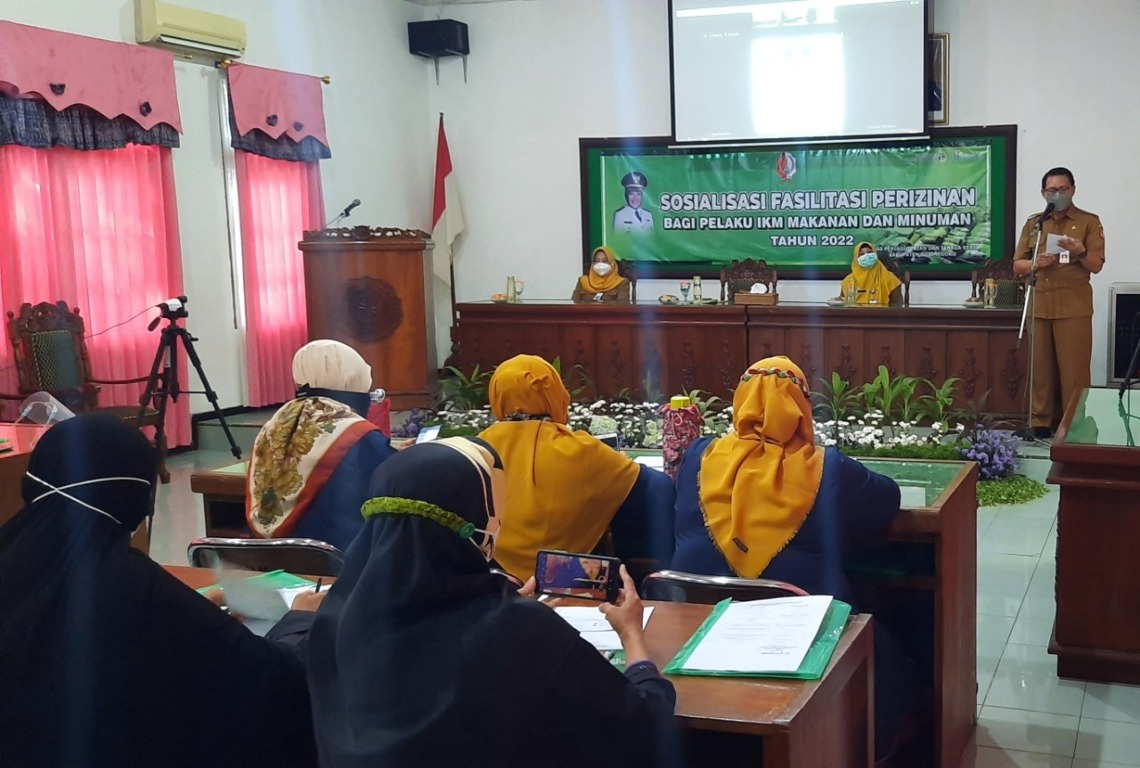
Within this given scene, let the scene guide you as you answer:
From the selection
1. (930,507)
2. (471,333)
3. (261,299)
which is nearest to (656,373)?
(471,333)

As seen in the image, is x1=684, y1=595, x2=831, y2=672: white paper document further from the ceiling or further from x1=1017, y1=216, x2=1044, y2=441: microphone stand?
the ceiling

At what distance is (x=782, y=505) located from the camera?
7.77ft

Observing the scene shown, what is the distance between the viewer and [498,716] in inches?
53.1

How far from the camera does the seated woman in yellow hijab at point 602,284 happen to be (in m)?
8.05

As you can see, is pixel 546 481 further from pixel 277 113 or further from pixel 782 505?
pixel 277 113

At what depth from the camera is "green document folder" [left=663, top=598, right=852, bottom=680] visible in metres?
1.68

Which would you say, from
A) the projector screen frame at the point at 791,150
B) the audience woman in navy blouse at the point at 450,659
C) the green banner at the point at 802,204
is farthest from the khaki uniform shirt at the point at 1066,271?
the audience woman in navy blouse at the point at 450,659

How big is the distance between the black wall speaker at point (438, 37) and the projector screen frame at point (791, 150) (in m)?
1.29

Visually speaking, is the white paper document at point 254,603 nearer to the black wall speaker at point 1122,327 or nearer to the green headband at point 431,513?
the green headband at point 431,513

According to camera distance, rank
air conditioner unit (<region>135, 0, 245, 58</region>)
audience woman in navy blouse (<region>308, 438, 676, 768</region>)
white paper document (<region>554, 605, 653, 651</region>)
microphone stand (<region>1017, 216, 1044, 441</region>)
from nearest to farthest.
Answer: audience woman in navy blouse (<region>308, 438, 676, 768</region>), white paper document (<region>554, 605, 653, 651</region>), microphone stand (<region>1017, 216, 1044, 441</region>), air conditioner unit (<region>135, 0, 245, 58</region>)

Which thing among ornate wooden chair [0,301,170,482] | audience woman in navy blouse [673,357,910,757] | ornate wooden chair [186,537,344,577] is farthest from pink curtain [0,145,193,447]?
audience woman in navy blouse [673,357,910,757]

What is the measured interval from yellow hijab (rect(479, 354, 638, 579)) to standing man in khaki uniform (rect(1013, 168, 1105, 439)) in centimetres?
436

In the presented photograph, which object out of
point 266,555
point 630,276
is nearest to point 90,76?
point 630,276

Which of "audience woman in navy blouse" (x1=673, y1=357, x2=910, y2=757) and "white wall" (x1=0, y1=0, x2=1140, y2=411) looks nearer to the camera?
"audience woman in navy blouse" (x1=673, y1=357, x2=910, y2=757)
